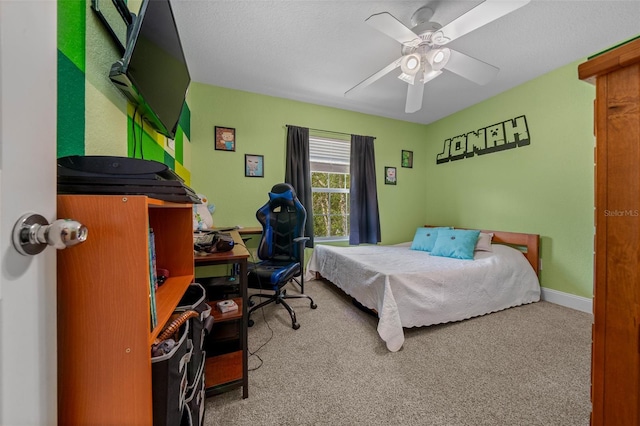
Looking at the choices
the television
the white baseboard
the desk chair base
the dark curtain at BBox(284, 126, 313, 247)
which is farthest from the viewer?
the dark curtain at BBox(284, 126, 313, 247)

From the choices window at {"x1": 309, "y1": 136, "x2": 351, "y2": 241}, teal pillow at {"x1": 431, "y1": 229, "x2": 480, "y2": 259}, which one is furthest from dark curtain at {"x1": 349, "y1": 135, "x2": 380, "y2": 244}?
teal pillow at {"x1": 431, "y1": 229, "x2": 480, "y2": 259}

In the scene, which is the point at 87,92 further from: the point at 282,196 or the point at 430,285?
the point at 430,285

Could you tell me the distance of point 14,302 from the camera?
0.39 m

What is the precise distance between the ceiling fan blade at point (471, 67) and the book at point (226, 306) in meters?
2.36

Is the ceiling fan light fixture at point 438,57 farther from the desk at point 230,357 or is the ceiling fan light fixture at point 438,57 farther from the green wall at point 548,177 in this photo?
the desk at point 230,357

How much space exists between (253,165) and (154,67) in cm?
198

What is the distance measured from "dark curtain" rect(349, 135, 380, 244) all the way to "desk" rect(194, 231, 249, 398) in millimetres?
2426

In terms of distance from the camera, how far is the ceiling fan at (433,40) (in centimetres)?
141

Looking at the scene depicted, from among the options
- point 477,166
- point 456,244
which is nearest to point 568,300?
point 456,244

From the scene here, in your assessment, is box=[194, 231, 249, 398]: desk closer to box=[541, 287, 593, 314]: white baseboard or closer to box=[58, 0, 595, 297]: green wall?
box=[58, 0, 595, 297]: green wall

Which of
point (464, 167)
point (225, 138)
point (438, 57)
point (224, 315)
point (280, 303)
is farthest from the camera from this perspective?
point (464, 167)

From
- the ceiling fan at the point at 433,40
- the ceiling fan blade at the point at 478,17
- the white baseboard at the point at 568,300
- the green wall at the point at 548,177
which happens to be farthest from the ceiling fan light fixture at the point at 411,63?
the white baseboard at the point at 568,300

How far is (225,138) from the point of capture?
9.62ft

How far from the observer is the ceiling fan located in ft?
4.61
